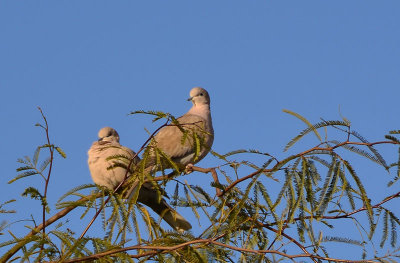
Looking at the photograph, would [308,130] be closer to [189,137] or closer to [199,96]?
[189,137]

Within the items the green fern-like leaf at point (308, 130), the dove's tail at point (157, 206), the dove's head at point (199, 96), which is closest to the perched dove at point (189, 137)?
the dove's head at point (199, 96)

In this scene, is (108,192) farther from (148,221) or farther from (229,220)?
(229,220)

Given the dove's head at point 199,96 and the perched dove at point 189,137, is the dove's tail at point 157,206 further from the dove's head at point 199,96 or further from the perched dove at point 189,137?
the dove's head at point 199,96

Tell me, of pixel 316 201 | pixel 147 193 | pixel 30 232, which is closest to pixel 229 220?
pixel 316 201

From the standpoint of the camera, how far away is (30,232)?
12.4ft

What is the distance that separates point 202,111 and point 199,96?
0.32m

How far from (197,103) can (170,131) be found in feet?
3.25

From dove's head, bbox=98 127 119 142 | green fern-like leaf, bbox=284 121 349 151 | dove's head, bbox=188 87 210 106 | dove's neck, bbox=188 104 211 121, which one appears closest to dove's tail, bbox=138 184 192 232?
dove's head, bbox=98 127 119 142

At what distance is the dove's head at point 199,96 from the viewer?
842cm

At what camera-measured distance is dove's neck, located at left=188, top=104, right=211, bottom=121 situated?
8.14 metres

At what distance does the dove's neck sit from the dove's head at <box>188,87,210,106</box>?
0.19 ft

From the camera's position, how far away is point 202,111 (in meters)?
8.22

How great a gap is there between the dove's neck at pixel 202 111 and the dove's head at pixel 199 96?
0.06 m

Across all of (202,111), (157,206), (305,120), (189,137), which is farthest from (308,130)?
(202,111)
